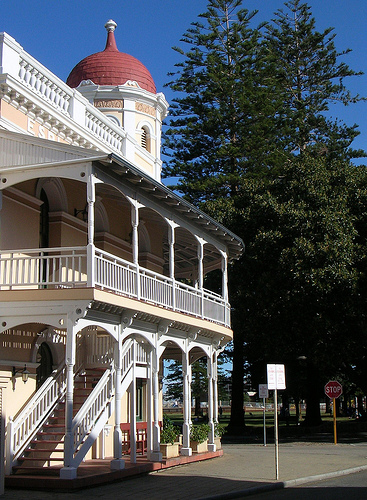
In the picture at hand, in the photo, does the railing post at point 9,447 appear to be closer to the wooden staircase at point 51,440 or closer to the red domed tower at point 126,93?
the wooden staircase at point 51,440

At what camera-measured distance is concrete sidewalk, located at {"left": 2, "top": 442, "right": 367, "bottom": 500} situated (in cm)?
1298

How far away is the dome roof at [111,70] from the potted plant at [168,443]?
45.3 feet

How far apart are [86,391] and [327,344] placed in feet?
49.5

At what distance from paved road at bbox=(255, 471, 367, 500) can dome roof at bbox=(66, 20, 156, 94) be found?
17.0 m

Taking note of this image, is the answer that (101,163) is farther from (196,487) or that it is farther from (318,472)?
(318,472)

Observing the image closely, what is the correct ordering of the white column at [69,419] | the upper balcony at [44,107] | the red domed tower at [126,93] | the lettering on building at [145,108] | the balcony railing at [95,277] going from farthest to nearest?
1. the lettering on building at [145,108]
2. the red domed tower at [126,93]
3. the upper balcony at [44,107]
4. the balcony railing at [95,277]
5. the white column at [69,419]

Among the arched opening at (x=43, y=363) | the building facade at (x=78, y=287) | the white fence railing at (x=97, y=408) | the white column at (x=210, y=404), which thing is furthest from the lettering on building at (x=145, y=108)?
the arched opening at (x=43, y=363)

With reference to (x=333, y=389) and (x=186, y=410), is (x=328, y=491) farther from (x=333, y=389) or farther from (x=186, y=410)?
(x=333, y=389)

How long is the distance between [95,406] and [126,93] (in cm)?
1395

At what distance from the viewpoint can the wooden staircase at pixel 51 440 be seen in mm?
14406

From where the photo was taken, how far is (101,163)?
1478cm

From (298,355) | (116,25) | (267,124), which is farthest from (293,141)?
(116,25)

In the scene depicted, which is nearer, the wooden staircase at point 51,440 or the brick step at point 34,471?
the brick step at point 34,471

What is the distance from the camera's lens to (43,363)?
676 inches
